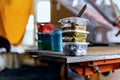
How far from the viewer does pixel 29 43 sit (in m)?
2.60

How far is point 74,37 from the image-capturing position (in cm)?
129

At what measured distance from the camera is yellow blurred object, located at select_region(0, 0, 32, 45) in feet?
8.09

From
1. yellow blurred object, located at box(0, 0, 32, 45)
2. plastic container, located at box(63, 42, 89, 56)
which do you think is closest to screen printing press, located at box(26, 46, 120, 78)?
plastic container, located at box(63, 42, 89, 56)

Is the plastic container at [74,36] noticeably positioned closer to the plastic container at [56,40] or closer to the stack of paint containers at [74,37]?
the stack of paint containers at [74,37]

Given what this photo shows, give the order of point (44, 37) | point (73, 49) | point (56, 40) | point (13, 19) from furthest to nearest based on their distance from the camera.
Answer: point (13, 19) < point (44, 37) < point (56, 40) < point (73, 49)

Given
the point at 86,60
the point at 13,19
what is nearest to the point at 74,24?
the point at 86,60

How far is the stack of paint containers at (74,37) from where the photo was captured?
128 centimetres

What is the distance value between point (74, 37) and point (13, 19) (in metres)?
1.37

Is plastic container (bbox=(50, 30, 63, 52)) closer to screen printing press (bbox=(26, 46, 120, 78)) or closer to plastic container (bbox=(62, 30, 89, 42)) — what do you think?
screen printing press (bbox=(26, 46, 120, 78))

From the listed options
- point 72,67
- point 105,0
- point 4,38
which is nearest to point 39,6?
point 4,38

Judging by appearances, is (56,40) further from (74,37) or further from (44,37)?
(74,37)

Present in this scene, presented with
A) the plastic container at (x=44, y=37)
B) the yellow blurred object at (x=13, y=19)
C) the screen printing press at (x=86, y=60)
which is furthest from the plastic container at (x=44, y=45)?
the yellow blurred object at (x=13, y=19)

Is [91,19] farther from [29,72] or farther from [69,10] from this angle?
[29,72]

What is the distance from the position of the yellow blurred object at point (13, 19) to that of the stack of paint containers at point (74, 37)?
1258 millimetres
